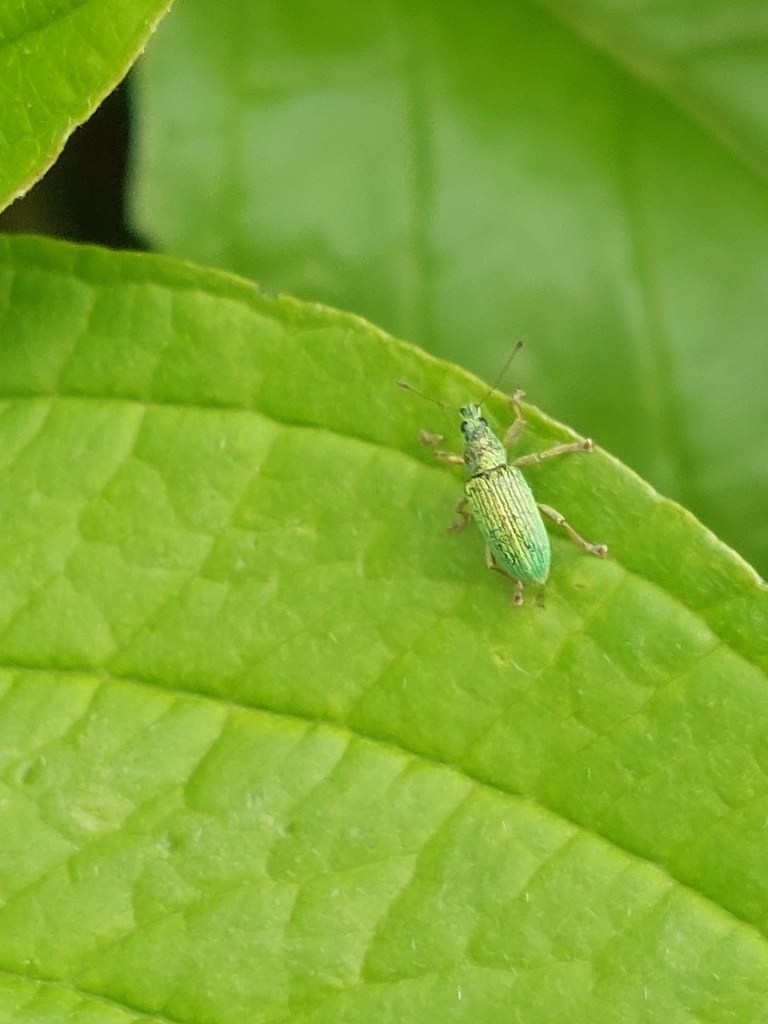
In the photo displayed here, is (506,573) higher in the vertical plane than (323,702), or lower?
higher

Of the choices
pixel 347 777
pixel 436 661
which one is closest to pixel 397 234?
pixel 436 661

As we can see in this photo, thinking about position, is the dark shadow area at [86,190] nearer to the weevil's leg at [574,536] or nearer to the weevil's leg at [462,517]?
the weevil's leg at [462,517]

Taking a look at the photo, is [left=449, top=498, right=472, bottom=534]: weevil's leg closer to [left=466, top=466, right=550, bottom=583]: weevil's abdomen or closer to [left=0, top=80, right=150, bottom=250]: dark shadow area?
[left=466, top=466, right=550, bottom=583]: weevil's abdomen

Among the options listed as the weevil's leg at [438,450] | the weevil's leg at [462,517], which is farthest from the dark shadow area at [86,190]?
the weevil's leg at [462,517]

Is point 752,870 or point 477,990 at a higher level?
point 752,870

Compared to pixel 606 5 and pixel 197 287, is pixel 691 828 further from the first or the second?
pixel 606 5

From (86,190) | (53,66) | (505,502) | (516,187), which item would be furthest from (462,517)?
(86,190)

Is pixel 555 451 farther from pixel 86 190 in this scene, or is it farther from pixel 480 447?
pixel 86 190
